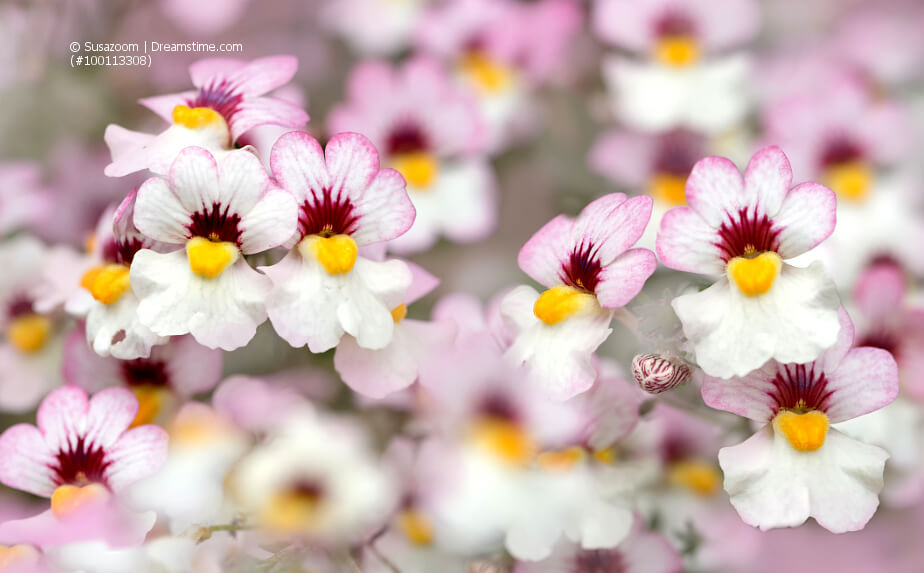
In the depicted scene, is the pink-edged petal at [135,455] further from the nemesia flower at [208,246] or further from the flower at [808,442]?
the flower at [808,442]

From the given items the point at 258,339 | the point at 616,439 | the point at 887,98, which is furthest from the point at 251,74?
the point at 887,98

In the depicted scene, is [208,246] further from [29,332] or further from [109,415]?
[29,332]

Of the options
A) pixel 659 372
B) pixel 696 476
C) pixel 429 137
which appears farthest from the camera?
pixel 429 137

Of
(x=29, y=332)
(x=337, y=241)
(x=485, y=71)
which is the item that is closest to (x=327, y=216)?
(x=337, y=241)

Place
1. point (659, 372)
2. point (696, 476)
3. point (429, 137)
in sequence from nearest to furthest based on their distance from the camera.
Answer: point (659, 372) → point (696, 476) → point (429, 137)

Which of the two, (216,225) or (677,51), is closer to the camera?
(216,225)

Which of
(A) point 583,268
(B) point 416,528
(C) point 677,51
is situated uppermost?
(C) point 677,51

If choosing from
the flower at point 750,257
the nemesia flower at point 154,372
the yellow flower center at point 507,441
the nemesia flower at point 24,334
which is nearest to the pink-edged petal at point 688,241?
the flower at point 750,257
